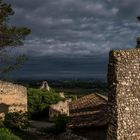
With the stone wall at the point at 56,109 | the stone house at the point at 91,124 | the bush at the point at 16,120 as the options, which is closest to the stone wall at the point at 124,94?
the stone house at the point at 91,124

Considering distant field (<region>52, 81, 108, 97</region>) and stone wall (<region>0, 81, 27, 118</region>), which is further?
distant field (<region>52, 81, 108, 97</region>)

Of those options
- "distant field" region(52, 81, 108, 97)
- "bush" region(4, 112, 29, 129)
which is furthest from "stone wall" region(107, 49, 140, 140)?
"distant field" region(52, 81, 108, 97)

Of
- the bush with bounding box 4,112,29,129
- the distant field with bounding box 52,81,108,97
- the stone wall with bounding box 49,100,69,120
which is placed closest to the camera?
the bush with bounding box 4,112,29,129

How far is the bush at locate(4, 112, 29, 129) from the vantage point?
39481 mm

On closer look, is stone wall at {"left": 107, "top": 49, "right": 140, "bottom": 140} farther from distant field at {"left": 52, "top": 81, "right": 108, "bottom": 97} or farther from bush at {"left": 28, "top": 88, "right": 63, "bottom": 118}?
distant field at {"left": 52, "top": 81, "right": 108, "bottom": 97}

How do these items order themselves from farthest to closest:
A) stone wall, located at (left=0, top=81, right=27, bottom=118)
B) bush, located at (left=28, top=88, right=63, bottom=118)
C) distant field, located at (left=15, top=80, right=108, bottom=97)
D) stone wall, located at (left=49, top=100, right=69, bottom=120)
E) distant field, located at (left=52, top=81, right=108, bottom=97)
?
distant field, located at (left=52, top=81, right=108, bottom=97) < distant field, located at (left=15, top=80, right=108, bottom=97) < bush, located at (left=28, top=88, right=63, bottom=118) < stone wall, located at (left=49, top=100, right=69, bottom=120) < stone wall, located at (left=0, top=81, right=27, bottom=118)

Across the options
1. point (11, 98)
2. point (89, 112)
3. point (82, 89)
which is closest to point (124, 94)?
point (89, 112)

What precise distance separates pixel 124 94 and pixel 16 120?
1969 centimetres

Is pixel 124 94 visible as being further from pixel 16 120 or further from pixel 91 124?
pixel 16 120

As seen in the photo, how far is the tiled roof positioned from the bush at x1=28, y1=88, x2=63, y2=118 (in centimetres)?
1576

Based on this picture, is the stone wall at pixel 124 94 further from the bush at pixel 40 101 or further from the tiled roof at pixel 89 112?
the bush at pixel 40 101

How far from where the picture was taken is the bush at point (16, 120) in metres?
39.5

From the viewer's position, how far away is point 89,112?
108ft

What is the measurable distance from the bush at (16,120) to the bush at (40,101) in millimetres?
12366
